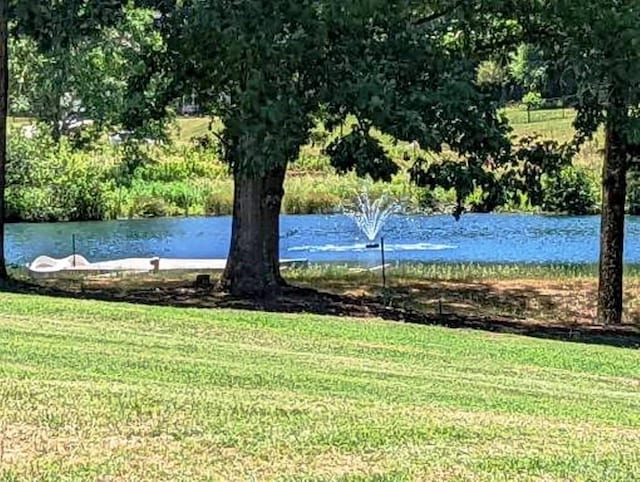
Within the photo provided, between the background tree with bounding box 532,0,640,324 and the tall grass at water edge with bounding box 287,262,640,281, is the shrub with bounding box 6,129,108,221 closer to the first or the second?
the tall grass at water edge with bounding box 287,262,640,281

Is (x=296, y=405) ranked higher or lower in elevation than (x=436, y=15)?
lower

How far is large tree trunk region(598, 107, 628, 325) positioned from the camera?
15070 mm

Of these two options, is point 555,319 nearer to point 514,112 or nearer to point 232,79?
point 232,79

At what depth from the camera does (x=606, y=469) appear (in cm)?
533

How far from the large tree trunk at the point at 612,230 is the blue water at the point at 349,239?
992 cm

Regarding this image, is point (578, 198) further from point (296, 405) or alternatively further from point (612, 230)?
point (296, 405)

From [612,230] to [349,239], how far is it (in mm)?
17649

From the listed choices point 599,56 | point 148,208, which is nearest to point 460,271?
point 599,56

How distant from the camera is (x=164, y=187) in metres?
43.5

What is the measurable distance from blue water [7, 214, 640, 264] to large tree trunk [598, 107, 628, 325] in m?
9.92

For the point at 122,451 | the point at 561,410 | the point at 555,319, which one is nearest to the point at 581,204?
the point at 555,319

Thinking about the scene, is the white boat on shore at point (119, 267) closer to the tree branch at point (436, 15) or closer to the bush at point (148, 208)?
the tree branch at point (436, 15)

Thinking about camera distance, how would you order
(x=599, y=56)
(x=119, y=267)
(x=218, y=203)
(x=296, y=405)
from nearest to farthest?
(x=296, y=405) < (x=599, y=56) < (x=119, y=267) < (x=218, y=203)

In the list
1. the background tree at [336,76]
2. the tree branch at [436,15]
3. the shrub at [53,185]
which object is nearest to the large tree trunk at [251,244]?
the background tree at [336,76]
